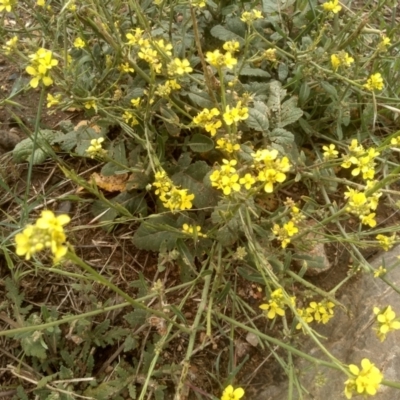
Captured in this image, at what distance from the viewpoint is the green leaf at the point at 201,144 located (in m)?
1.92

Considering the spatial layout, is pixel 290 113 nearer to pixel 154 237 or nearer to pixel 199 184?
pixel 199 184

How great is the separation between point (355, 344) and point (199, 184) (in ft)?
2.73

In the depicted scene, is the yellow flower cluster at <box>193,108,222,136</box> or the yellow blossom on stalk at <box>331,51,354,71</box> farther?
the yellow blossom on stalk at <box>331,51,354,71</box>

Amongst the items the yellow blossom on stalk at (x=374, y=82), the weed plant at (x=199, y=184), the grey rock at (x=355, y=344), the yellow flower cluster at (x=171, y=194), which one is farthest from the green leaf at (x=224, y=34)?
the grey rock at (x=355, y=344)

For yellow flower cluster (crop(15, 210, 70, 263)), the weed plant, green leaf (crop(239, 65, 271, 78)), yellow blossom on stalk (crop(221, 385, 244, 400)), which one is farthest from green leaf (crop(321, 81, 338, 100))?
yellow flower cluster (crop(15, 210, 70, 263))

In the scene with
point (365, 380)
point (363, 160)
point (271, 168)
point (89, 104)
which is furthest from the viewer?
point (89, 104)

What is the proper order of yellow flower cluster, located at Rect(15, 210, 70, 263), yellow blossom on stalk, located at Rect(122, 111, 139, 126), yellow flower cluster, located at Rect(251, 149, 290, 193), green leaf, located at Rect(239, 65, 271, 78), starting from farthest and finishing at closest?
green leaf, located at Rect(239, 65, 271, 78) < yellow blossom on stalk, located at Rect(122, 111, 139, 126) < yellow flower cluster, located at Rect(251, 149, 290, 193) < yellow flower cluster, located at Rect(15, 210, 70, 263)

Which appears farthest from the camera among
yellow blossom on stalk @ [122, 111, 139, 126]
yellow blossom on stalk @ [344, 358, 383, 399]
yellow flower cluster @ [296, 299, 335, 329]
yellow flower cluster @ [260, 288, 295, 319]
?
yellow blossom on stalk @ [122, 111, 139, 126]

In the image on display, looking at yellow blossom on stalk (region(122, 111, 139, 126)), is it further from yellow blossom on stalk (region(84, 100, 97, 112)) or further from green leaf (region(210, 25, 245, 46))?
green leaf (region(210, 25, 245, 46))

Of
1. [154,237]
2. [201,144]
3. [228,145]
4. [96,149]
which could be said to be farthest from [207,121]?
[154,237]

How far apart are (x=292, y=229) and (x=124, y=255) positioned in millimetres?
751

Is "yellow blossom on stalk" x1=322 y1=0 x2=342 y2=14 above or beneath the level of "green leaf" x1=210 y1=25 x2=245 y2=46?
above

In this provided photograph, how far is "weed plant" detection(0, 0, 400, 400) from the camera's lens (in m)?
1.60

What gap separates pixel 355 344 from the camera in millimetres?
1839
